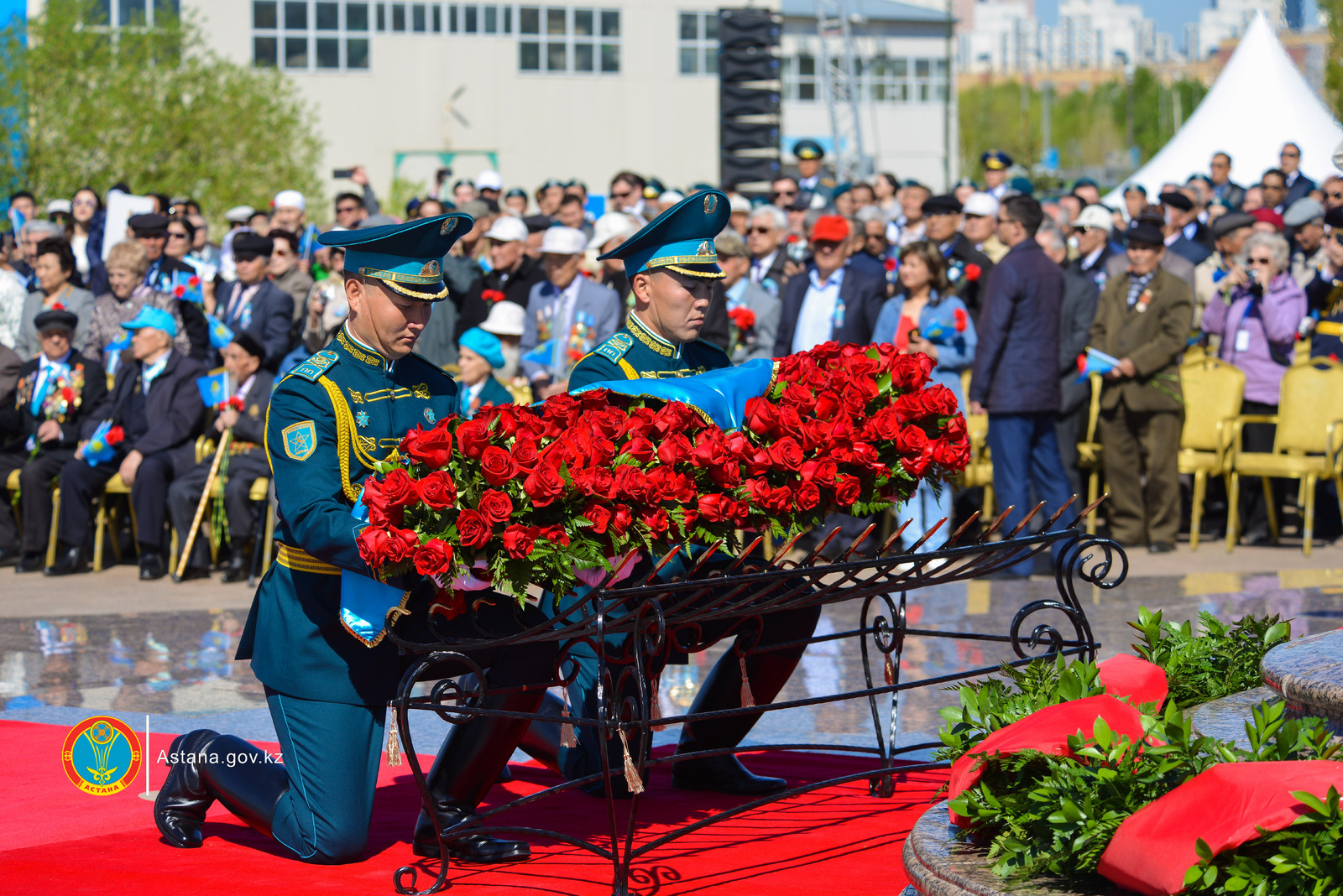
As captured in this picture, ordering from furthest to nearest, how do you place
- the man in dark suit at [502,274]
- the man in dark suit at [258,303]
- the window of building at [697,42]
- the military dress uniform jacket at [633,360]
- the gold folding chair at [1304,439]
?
the window of building at [697,42], the man in dark suit at [502,274], the man in dark suit at [258,303], the gold folding chair at [1304,439], the military dress uniform jacket at [633,360]

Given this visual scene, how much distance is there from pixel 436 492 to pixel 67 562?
25.6 feet

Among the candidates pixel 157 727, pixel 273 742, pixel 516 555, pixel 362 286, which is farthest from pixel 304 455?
pixel 157 727

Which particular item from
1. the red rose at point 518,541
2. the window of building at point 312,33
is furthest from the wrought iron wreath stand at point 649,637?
the window of building at point 312,33

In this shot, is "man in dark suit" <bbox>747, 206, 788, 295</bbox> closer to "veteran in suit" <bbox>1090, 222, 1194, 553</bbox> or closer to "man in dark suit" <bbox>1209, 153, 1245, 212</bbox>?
"veteran in suit" <bbox>1090, 222, 1194, 553</bbox>

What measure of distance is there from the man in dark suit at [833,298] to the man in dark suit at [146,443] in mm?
4148

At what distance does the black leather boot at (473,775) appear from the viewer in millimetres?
4465

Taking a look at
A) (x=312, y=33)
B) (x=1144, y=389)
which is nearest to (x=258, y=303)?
(x=1144, y=389)

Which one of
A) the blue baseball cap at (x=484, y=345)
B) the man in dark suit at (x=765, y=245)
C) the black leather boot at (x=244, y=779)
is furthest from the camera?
the man in dark suit at (x=765, y=245)

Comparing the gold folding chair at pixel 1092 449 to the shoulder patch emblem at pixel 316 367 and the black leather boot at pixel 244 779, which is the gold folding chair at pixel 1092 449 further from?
the black leather boot at pixel 244 779

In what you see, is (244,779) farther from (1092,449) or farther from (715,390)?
(1092,449)

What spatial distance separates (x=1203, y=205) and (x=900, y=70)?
148 ft

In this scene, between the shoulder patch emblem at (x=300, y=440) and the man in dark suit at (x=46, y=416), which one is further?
the man in dark suit at (x=46, y=416)

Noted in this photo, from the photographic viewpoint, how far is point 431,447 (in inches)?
156

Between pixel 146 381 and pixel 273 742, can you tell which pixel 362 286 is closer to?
pixel 273 742
